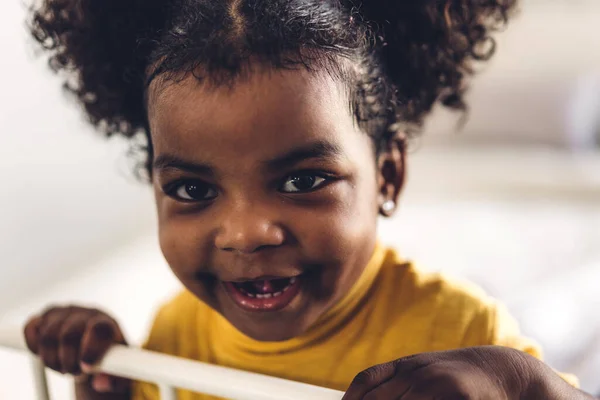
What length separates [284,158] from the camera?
1.94 ft

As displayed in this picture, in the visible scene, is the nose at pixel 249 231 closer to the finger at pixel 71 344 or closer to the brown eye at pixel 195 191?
the brown eye at pixel 195 191

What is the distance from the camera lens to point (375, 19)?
0.72 meters

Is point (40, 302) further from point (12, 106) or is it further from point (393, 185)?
point (393, 185)

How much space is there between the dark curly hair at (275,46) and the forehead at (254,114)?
→ 1 centimetres

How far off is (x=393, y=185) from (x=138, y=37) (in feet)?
0.96

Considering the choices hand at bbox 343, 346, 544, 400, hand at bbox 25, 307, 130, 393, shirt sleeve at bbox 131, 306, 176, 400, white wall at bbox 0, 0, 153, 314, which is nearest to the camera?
hand at bbox 343, 346, 544, 400

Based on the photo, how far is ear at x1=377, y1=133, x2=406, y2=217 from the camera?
75cm

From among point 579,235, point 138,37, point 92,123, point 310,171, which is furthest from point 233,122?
point 579,235

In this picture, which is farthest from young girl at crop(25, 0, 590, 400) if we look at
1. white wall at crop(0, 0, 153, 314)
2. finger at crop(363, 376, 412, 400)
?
white wall at crop(0, 0, 153, 314)

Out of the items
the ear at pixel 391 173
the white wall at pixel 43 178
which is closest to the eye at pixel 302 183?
the ear at pixel 391 173

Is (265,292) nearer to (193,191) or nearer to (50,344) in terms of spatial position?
(193,191)

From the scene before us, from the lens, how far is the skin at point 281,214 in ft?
1.78

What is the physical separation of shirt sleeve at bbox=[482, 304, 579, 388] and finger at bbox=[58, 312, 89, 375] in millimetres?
404

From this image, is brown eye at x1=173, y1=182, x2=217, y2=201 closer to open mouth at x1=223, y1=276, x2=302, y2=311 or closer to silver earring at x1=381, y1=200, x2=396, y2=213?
open mouth at x1=223, y1=276, x2=302, y2=311
